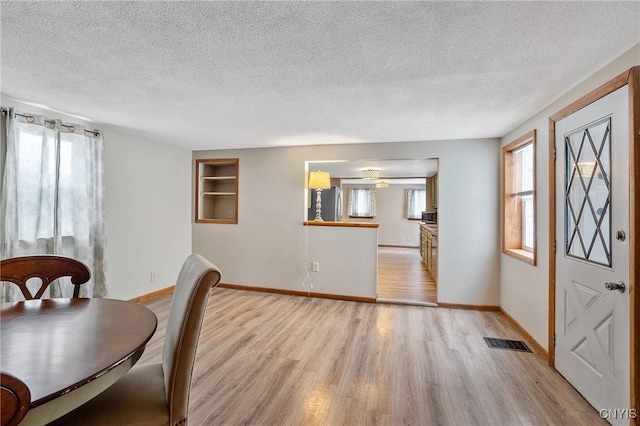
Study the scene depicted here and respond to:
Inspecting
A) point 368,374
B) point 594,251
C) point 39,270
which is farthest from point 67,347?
point 594,251

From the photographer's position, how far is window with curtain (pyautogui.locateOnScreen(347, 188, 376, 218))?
411 inches

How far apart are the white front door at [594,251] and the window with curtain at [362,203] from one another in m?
7.94

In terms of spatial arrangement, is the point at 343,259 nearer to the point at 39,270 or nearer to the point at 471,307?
the point at 471,307

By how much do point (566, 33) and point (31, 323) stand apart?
293cm

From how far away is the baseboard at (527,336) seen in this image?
267 centimetres

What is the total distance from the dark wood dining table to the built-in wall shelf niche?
11.6ft

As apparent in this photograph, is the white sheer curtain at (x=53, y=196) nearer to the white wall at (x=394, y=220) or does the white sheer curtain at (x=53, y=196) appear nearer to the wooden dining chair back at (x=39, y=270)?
the wooden dining chair back at (x=39, y=270)

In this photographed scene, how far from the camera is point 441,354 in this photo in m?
2.72

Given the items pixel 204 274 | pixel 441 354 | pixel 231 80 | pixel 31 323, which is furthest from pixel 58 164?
pixel 441 354

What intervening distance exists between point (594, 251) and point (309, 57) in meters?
2.29

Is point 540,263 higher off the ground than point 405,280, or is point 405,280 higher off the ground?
point 540,263

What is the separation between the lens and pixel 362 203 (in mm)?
10547

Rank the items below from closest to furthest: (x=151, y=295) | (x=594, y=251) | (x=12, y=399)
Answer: (x=12, y=399) → (x=594, y=251) → (x=151, y=295)

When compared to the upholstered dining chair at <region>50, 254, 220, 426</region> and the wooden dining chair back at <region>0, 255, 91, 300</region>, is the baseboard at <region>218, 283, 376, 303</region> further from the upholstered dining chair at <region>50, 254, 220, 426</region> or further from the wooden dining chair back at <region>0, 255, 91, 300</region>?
the upholstered dining chair at <region>50, 254, 220, 426</region>
